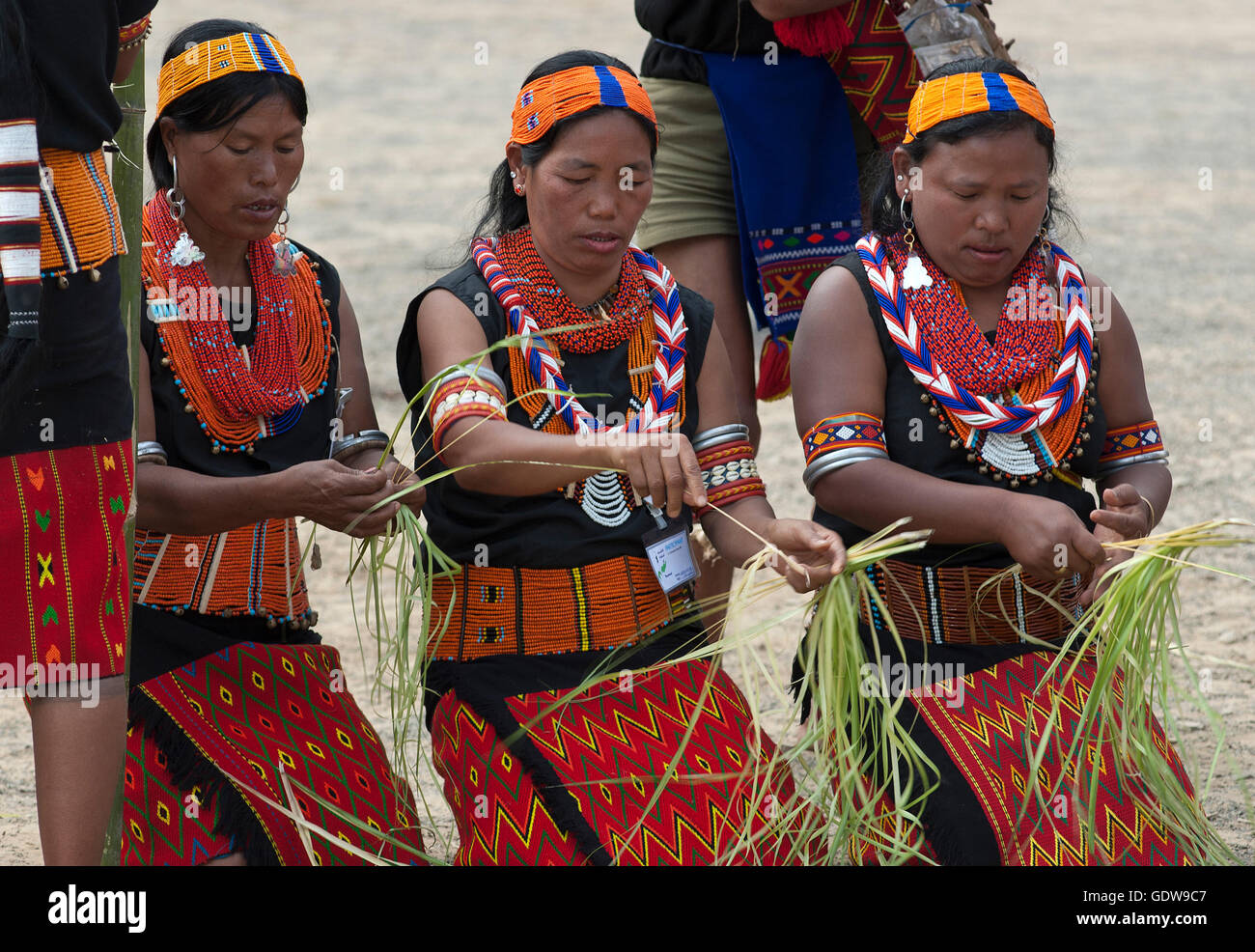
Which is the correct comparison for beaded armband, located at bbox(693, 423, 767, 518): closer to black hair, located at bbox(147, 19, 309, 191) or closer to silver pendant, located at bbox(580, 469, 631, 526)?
silver pendant, located at bbox(580, 469, 631, 526)

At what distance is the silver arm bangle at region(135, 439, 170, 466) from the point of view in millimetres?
2791

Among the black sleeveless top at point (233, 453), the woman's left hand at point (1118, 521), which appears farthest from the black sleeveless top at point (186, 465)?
the woman's left hand at point (1118, 521)

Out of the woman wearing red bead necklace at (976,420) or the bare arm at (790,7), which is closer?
the woman wearing red bead necklace at (976,420)

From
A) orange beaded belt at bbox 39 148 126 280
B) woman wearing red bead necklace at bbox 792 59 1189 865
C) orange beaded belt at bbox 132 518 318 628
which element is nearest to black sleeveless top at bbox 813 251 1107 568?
woman wearing red bead necklace at bbox 792 59 1189 865

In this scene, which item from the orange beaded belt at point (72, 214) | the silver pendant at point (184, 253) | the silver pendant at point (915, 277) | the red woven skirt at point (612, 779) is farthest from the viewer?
the silver pendant at point (915, 277)

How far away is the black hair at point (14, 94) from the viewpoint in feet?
7.39

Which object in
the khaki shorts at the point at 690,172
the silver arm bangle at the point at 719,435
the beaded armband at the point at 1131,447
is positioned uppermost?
the khaki shorts at the point at 690,172

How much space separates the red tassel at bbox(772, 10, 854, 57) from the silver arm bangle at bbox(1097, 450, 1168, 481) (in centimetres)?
111

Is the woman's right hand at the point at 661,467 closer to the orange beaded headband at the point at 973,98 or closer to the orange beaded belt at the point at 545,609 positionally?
the orange beaded belt at the point at 545,609

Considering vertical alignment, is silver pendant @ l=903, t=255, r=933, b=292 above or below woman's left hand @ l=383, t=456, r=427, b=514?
above

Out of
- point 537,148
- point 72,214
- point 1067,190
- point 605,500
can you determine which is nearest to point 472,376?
point 605,500

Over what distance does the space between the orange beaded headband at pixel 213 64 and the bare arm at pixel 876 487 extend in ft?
3.47

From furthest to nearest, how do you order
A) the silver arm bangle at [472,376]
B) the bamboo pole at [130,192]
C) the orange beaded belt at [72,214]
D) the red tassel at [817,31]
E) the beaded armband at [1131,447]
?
the red tassel at [817,31] → the beaded armband at [1131,447] → the silver arm bangle at [472,376] → the bamboo pole at [130,192] → the orange beaded belt at [72,214]

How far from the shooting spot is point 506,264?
9.92 ft
